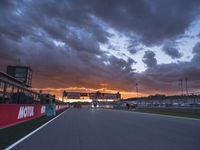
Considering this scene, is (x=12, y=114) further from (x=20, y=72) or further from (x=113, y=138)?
(x=20, y=72)

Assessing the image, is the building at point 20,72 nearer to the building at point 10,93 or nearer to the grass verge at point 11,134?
the building at point 10,93

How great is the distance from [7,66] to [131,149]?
155 meters

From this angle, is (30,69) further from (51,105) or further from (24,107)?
(24,107)

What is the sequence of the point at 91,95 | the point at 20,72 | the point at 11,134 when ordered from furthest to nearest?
the point at 20,72
the point at 91,95
the point at 11,134

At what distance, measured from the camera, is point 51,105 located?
3052cm

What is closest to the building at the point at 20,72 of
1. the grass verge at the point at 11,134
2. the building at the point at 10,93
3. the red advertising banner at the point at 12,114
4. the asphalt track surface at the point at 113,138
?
the building at the point at 10,93

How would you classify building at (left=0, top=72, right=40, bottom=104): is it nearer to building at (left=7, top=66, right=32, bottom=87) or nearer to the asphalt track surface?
the asphalt track surface

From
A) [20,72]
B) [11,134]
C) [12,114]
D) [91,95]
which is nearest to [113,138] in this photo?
[11,134]

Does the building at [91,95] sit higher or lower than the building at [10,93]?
higher

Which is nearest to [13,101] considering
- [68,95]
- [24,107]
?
[24,107]

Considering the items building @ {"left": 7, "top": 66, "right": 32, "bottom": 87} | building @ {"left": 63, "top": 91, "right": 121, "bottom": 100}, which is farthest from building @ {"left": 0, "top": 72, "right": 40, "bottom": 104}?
building @ {"left": 7, "top": 66, "right": 32, "bottom": 87}

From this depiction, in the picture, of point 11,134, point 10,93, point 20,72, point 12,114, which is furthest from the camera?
point 20,72

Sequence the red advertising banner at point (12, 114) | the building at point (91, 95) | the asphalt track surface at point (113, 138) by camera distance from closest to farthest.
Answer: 1. the asphalt track surface at point (113, 138)
2. the red advertising banner at point (12, 114)
3. the building at point (91, 95)

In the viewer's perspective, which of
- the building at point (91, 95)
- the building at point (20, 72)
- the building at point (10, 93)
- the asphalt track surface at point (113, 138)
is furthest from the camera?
the building at point (20, 72)
